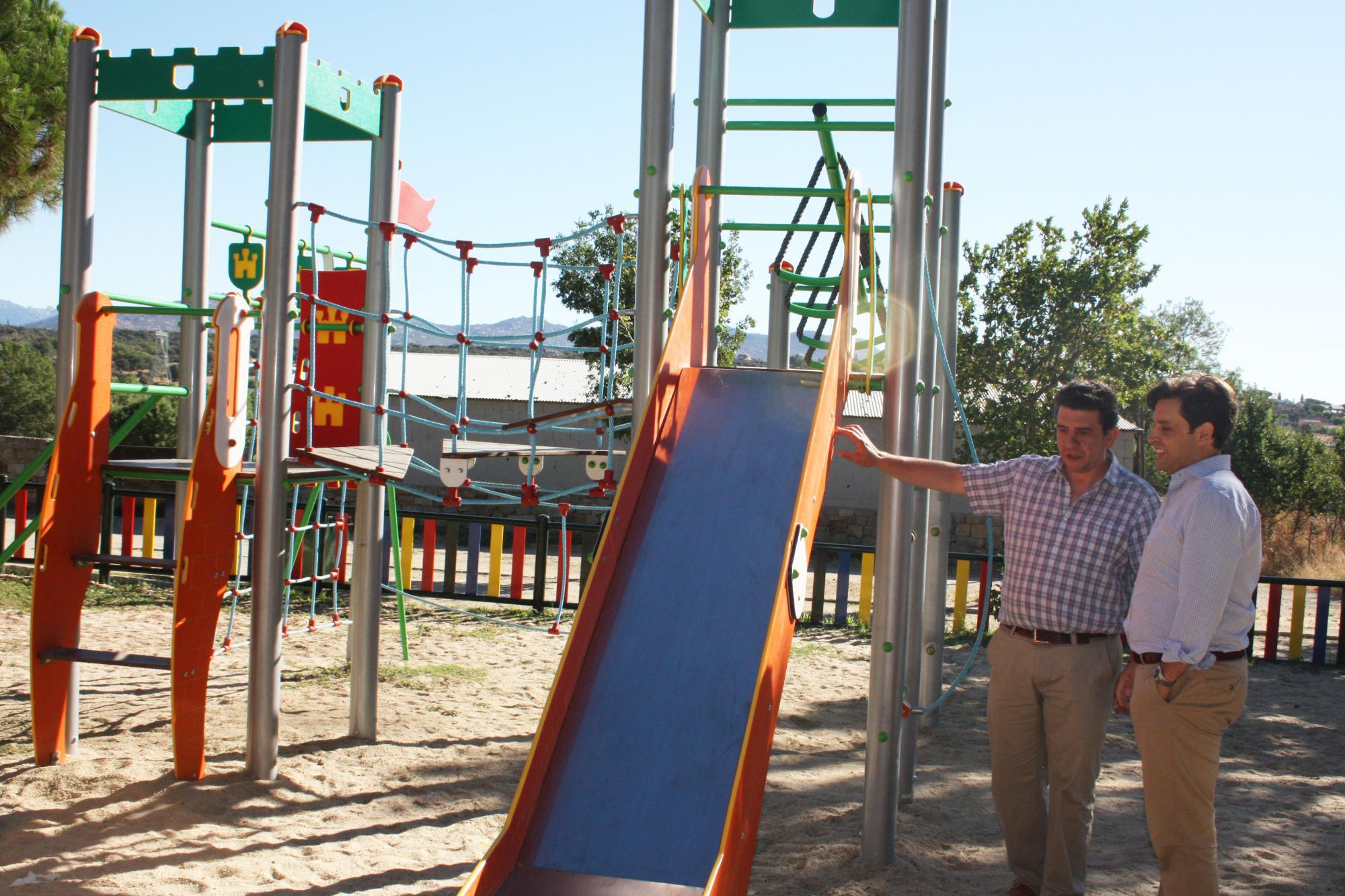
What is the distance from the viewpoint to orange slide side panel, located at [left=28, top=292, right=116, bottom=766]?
15.6 feet

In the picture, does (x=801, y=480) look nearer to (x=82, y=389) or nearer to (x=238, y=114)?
(x=82, y=389)

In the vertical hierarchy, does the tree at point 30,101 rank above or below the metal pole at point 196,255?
above

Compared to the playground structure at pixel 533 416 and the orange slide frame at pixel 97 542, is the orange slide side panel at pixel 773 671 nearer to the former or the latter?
the playground structure at pixel 533 416

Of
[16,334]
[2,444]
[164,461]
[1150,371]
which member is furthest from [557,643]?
[16,334]

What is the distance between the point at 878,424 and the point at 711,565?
18982mm

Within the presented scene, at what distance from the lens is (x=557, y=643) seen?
8539 millimetres

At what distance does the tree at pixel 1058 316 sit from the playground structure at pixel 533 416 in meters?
10.7

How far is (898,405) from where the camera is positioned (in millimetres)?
4070

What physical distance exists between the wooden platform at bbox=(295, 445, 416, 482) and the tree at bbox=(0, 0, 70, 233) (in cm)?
700

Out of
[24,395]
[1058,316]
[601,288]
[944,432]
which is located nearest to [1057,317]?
[1058,316]

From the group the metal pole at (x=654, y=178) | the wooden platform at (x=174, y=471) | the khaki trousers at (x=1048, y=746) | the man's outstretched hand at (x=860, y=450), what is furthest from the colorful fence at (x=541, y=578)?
the khaki trousers at (x=1048, y=746)

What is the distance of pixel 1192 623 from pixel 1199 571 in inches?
5.4

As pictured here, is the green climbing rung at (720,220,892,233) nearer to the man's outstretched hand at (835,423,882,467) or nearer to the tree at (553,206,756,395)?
the man's outstretched hand at (835,423,882,467)

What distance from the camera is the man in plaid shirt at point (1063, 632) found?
3.39m
